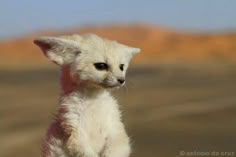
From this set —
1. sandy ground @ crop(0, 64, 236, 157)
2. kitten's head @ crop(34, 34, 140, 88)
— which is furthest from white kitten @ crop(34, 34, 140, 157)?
sandy ground @ crop(0, 64, 236, 157)

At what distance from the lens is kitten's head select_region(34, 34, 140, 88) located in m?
3.57

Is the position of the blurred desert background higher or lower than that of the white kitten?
lower

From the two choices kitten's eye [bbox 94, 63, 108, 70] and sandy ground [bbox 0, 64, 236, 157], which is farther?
sandy ground [bbox 0, 64, 236, 157]

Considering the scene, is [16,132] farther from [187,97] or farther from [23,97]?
[23,97]

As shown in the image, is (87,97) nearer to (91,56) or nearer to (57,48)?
(91,56)

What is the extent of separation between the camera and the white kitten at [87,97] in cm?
357

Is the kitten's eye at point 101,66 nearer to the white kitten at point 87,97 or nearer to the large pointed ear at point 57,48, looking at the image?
the white kitten at point 87,97

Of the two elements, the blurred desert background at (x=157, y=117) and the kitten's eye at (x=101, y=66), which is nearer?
the kitten's eye at (x=101, y=66)

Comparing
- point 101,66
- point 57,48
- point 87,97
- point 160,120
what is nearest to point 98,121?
point 87,97

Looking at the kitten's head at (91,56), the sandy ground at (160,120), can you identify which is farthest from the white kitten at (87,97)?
the sandy ground at (160,120)

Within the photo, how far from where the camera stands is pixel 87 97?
147 inches

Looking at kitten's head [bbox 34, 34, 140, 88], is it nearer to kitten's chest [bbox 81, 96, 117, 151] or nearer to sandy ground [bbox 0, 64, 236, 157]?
kitten's chest [bbox 81, 96, 117, 151]

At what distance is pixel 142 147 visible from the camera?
23406 millimetres

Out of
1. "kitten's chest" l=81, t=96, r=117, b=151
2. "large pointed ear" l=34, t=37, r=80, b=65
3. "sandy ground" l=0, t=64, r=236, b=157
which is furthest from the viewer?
"sandy ground" l=0, t=64, r=236, b=157
